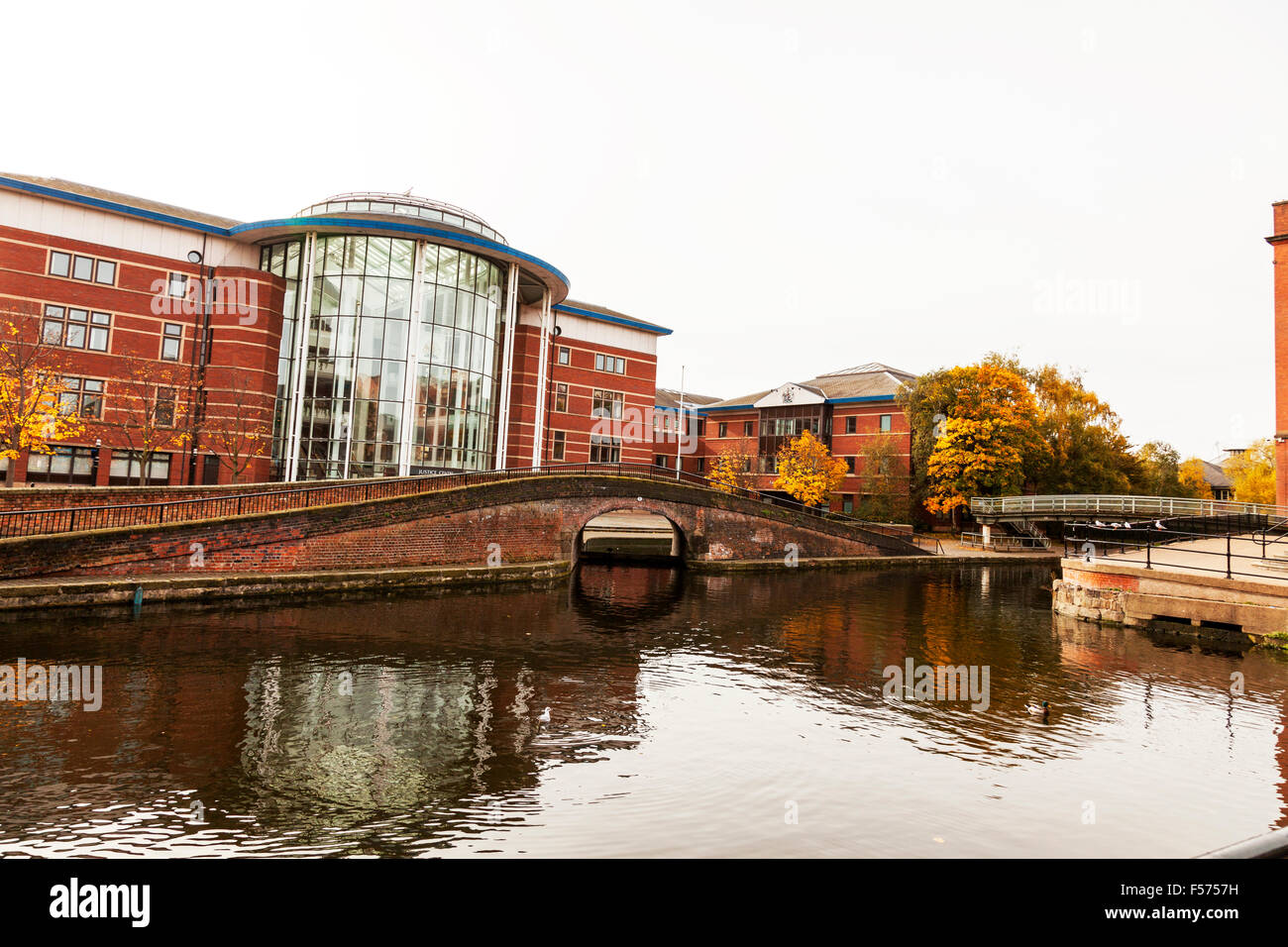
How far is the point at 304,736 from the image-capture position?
8.18 meters

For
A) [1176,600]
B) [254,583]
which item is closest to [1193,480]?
[1176,600]

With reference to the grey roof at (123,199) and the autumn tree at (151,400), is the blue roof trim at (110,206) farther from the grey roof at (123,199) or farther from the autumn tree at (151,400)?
the autumn tree at (151,400)

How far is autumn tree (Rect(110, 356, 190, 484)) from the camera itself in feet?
90.3

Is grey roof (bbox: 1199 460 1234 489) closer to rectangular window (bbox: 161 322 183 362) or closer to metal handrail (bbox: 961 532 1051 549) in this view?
metal handrail (bbox: 961 532 1051 549)

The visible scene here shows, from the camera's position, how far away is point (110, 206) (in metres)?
28.7

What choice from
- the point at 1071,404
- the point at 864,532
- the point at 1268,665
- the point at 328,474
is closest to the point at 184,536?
the point at 328,474

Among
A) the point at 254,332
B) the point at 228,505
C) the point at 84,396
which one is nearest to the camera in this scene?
the point at 228,505

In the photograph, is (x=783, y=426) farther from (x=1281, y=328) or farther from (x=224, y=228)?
(x=224, y=228)

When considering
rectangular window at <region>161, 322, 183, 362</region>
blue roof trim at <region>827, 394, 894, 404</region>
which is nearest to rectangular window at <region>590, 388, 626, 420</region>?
blue roof trim at <region>827, 394, 894, 404</region>

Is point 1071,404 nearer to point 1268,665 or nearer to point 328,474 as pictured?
point 1268,665

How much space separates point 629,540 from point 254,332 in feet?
65.4

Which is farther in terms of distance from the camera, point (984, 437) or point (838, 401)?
point (838, 401)

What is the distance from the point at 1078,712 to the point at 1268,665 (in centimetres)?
603

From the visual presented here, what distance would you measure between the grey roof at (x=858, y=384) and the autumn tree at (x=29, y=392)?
146 feet
